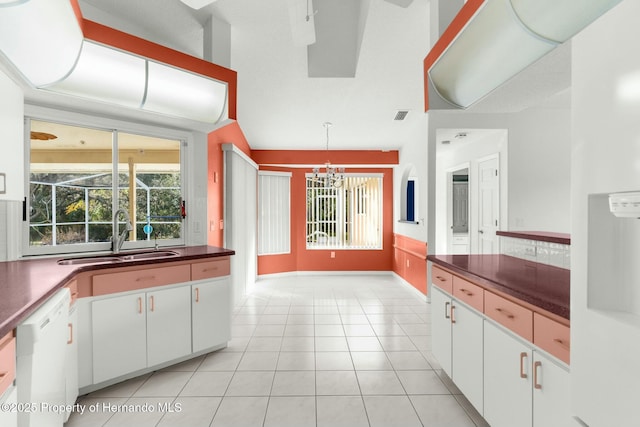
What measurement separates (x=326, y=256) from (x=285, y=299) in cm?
202

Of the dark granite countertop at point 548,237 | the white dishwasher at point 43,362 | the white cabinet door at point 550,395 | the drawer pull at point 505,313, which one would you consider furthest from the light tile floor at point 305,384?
the dark granite countertop at point 548,237

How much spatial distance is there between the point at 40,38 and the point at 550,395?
10.1 feet

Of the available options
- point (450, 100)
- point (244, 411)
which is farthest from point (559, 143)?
point (244, 411)

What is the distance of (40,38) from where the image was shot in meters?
1.74

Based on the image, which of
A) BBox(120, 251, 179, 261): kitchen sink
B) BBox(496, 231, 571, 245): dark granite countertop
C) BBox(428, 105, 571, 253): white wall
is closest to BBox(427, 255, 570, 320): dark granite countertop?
BBox(496, 231, 571, 245): dark granite countertop

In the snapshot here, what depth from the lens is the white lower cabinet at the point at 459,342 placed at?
194cm

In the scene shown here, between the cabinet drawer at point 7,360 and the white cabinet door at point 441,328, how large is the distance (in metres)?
2.43

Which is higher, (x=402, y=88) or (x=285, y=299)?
(x=402, y=88)

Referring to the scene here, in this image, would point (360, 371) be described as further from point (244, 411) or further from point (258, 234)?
point (258, 234)

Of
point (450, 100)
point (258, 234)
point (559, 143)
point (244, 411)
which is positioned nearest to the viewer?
point (450, 100)

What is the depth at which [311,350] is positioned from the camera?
3107 mm

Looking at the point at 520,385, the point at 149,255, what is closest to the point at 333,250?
the point at 149,255

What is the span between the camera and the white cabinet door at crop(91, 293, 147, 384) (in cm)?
225

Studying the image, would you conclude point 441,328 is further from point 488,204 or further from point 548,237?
point 488,204
